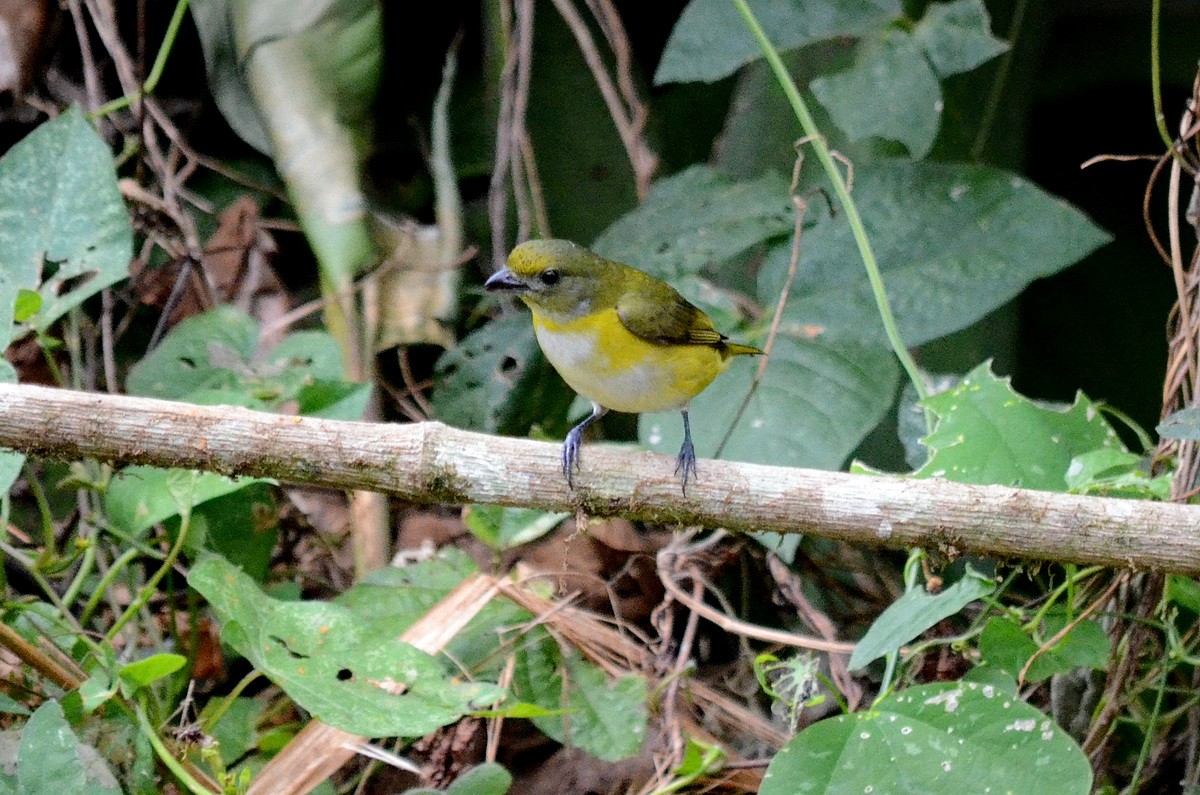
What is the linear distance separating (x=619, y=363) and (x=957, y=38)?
1475mm

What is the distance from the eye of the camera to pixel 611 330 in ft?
8.33

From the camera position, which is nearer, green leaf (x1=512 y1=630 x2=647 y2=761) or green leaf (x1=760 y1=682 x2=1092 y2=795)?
green leaf (x1=760 y1=682 x2=1092 y2=795)

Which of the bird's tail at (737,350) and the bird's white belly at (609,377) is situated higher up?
the bird's white belly at (609,377)

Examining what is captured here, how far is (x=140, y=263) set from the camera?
383 centimetres

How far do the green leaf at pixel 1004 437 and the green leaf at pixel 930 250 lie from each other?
2.10 ft

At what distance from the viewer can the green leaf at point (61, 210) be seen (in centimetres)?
273

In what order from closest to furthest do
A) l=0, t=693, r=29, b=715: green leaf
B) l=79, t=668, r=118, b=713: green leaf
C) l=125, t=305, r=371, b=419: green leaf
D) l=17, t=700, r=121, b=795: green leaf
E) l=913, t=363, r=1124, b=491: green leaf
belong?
l=17, t=700, r=121, b=795: green leaf
l=79, t=668, r=118, b=713: green leaf
l=0, t=693, r=29, b=715: green leaf
l=913, t=363, r=1124, b=491: green leaf
l=125, t=305, r=371, b=419: green leaf

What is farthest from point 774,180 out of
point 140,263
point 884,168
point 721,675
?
point 140,263

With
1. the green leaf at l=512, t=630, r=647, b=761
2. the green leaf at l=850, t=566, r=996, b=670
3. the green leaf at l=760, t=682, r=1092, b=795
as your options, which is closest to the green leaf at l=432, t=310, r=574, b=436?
the green leaf at l=512, t=630, r=647, b=761

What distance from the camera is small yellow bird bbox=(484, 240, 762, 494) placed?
2510 mm

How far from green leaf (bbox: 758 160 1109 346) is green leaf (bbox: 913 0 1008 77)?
1.10ft

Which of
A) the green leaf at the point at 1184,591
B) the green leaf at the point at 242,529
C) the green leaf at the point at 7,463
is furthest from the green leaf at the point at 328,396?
the green leaf at the point at 1184,591

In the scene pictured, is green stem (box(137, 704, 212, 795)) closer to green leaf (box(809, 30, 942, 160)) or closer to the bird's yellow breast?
the bird's yellow breast

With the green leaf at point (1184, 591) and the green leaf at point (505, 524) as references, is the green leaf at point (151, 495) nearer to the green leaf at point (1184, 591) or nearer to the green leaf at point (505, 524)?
the green leaf at point (505, 524)
